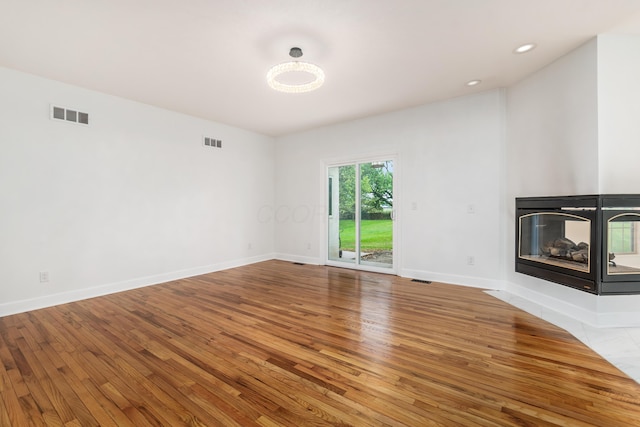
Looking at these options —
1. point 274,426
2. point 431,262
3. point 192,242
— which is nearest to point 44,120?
point 192,242

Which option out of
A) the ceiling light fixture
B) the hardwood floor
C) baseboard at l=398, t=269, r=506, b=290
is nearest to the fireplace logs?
the hardwood floor

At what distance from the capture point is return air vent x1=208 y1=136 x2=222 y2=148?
16.9ft

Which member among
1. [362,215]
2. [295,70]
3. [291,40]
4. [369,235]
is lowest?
[369,235]

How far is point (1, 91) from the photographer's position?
312 centimetres

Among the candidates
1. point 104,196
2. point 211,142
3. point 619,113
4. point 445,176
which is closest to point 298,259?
point 211,142

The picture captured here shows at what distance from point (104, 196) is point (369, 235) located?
4222mm

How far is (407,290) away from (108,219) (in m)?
4.33

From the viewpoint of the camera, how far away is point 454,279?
4.25 metres

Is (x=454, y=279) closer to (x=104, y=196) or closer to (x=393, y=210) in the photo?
(x=393, y=210)

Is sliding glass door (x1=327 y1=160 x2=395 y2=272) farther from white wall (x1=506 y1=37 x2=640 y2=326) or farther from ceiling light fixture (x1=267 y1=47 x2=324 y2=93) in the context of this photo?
ceiling light fixture (x1=267 y1=47 x2=324 y2=93)

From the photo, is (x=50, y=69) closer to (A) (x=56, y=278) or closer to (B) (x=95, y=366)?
(A) (x=56, y=278)

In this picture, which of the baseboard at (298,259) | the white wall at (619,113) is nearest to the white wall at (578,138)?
the white wall at (619,113)

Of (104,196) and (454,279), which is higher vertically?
(104,196)

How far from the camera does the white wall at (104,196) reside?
3.22 meters
